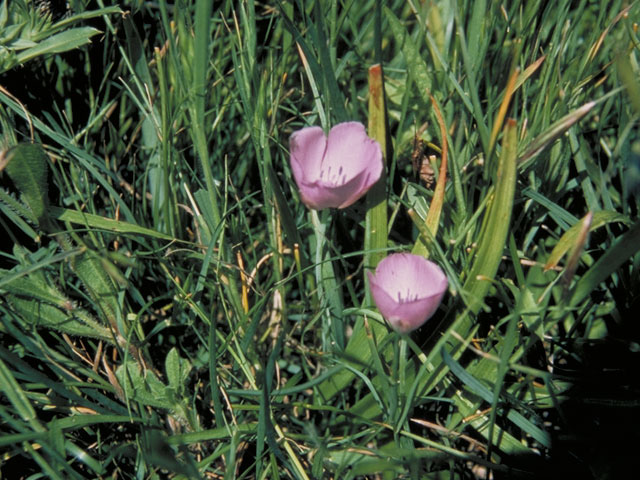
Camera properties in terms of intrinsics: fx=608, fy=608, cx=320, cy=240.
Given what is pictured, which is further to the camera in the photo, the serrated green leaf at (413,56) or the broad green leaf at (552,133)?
the serrated green leaf at (413,56)

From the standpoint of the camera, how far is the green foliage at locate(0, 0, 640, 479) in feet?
2.62

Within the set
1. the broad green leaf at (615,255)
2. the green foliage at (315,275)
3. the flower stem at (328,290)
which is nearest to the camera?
the broad green leaf at (615,255)

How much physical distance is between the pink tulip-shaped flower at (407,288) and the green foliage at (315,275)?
3 cm

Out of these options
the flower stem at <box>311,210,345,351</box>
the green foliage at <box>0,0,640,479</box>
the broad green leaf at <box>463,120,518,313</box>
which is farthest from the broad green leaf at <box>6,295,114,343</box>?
the broad green leaf at <box>463,120,518,313</box>

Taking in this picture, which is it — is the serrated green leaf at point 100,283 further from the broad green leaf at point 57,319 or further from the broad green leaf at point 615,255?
the broad green leaf at point 615,255

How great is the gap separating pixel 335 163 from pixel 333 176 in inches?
1.4

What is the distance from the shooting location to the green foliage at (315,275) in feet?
2.62

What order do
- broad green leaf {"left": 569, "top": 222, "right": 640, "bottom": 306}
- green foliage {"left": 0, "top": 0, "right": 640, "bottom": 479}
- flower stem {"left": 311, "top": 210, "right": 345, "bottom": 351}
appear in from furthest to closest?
flower stem {"left": 311, "top": 210, "right": 345, "bottom": 351} → green foliage {"left": 0, "top": 0, "right": 640, "bottom": 479} → broad green leaf {"left": 569, "top": 222, "right": 640, "bottom": 306}

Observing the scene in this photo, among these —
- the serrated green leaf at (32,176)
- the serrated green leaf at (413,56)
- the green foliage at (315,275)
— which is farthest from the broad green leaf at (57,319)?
the serrated green leaf at (413,56)

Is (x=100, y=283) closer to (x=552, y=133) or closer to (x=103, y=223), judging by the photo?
(x=103, y=223)

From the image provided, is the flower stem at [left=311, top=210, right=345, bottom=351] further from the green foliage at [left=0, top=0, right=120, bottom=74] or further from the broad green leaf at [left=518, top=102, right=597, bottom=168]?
the green foliage at [left=0, top=0, right=120, bottom=74]

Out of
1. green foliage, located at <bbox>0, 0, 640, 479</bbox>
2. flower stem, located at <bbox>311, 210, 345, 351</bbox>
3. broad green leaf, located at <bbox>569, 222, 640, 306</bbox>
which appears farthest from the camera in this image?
flower stem, located at <bbox>311, 210, 345, 351</bbox>

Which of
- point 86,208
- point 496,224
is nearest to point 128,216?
point 86,208

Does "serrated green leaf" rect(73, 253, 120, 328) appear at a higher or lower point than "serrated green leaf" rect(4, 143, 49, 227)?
lower
